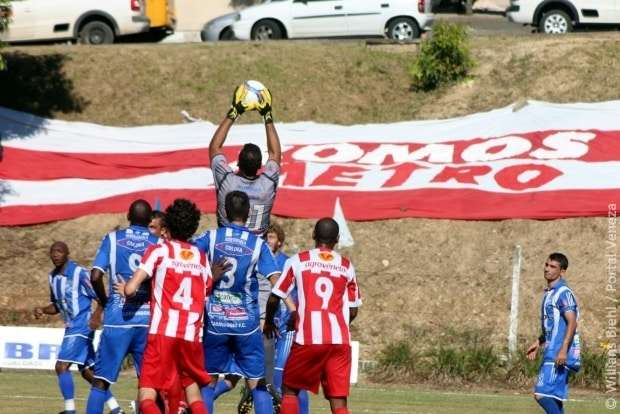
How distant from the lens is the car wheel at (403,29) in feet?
108

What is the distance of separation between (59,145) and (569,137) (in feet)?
32.3

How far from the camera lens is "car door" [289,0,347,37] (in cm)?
3369

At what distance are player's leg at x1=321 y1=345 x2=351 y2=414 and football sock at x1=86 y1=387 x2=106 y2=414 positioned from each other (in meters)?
2.25

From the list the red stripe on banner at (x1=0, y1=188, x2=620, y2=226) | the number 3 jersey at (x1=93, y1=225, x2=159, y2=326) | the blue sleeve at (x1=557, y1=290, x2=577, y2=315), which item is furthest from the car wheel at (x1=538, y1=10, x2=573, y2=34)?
the number 3 jersey at (x1=93, y1=225, x2=159, y2=326)

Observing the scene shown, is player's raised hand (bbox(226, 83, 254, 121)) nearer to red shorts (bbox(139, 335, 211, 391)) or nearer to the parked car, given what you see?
red shorts (bbox(139, 335, 211, 391))

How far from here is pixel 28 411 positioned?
1375 centimetres

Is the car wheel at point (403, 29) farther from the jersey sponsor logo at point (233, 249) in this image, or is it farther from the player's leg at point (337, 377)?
the player's leg at point (337, 377)

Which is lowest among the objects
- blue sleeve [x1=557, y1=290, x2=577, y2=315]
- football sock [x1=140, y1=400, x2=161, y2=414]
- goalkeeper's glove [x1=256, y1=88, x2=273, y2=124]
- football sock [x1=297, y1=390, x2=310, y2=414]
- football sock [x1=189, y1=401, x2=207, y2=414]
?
football sock [x1=297, y1=390, x2=310, y2=414]

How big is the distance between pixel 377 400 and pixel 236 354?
5.58 metres

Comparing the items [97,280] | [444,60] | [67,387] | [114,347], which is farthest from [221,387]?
[444,60]

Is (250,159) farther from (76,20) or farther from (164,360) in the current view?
(76,20)

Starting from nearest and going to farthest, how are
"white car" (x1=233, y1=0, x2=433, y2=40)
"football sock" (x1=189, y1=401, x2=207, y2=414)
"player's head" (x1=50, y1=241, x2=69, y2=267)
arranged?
"football sock" (x1=189, y1=401, x2=207, y2=414)
"player's head" (x1=50, y1=241, x2=69, y2=267)
"white car" (x1=233, y1=0, x2=433, y2=40)

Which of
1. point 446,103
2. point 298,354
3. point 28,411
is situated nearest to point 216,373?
point 298,354

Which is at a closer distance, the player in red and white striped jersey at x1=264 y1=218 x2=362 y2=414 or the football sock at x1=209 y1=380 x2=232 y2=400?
the player in red and white striped jersey at x1=264 y1=218 x2=362 y2=414
